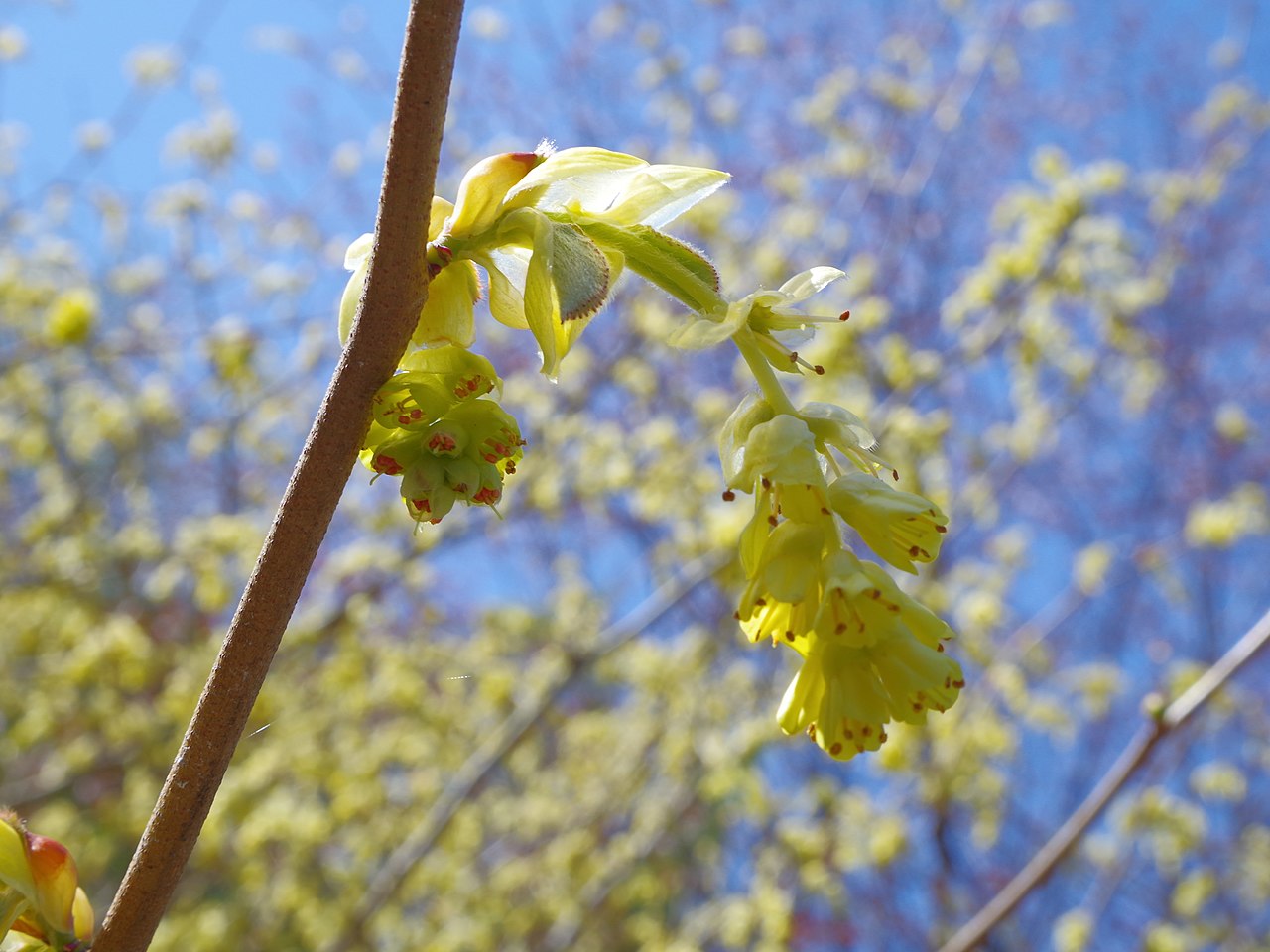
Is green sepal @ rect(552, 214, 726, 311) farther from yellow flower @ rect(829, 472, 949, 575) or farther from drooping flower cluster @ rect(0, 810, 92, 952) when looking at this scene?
drooping flower cluster @ rect(0, 810, 92, 952)

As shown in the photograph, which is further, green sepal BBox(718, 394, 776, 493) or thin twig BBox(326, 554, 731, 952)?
thin twig BBox(326, 554, 731, 952)

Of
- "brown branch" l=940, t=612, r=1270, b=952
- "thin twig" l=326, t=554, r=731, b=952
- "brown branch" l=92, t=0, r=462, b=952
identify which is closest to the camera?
"brown branch" l=92, t=0, r=462, b=952

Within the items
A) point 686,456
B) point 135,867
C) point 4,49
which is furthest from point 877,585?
point 4,49

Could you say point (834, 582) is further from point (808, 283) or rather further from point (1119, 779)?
point (1119, 779)

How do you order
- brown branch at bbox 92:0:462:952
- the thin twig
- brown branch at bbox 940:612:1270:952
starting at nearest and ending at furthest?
brown branch at bbox 92:0:462:952
brown branch at bbox 940:612:1270:952
the thin twig

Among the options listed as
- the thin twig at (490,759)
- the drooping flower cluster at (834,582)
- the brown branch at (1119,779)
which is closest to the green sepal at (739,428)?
the drooping flower cluster at (834,582)

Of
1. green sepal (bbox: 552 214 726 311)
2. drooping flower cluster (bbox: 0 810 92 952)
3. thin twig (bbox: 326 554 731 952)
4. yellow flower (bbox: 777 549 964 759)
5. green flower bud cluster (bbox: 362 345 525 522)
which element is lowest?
drooping flower cluster (bbox: 0 810 92 952)

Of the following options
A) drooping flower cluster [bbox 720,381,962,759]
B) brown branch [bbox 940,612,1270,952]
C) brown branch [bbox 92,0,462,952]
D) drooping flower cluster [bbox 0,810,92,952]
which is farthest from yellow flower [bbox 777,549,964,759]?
brown branch [bbox 940,612,1270,952]
